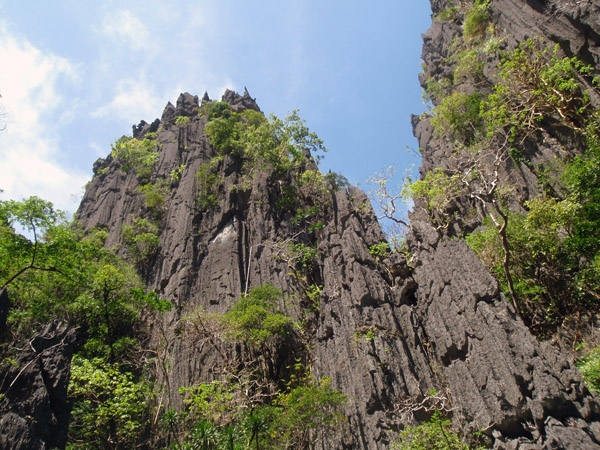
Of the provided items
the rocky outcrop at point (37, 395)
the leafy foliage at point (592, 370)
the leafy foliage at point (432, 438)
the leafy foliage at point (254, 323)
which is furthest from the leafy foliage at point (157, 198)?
the leafy foliage at point (592, 370)

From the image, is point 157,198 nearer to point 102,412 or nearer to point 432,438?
point 102,412

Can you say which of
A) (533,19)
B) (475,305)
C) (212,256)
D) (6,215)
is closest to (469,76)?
(533,19)

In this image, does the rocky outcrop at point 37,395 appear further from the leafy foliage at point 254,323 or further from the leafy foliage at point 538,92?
the leafy foliage at point 538,92

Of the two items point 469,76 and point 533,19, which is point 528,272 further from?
point 469,76

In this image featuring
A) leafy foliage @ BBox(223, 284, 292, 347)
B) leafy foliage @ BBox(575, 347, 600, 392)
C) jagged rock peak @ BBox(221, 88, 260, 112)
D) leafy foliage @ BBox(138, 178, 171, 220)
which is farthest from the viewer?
jagged rock peak @ BBox(221, 88, 260, 112)

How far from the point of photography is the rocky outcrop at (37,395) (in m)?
8.60

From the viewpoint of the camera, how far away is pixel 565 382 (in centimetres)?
983

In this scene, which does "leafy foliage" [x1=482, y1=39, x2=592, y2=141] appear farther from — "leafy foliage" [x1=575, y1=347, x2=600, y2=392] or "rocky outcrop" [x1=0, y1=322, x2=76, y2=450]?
"rocky outcrop" [x1=0, y1=322, x2=76, y2=450]

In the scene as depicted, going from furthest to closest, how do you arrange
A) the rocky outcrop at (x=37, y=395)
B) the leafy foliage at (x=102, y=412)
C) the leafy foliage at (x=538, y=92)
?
1. the leafy foliage at (x=538, y=92)
2. the leafy foliage at (x=102, y=412)
3. the rocky outcrop at (x=37, y=395)

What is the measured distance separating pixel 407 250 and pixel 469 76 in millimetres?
14319

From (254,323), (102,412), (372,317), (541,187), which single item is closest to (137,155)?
(254,323)

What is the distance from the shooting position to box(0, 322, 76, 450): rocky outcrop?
8.60 metres

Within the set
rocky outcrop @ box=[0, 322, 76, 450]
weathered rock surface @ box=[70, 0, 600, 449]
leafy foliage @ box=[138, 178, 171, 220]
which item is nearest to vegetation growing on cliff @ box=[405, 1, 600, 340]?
weathered rock surface @ box=[70, 0, 600, 449]

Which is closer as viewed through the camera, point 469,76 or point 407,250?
point 407,250
